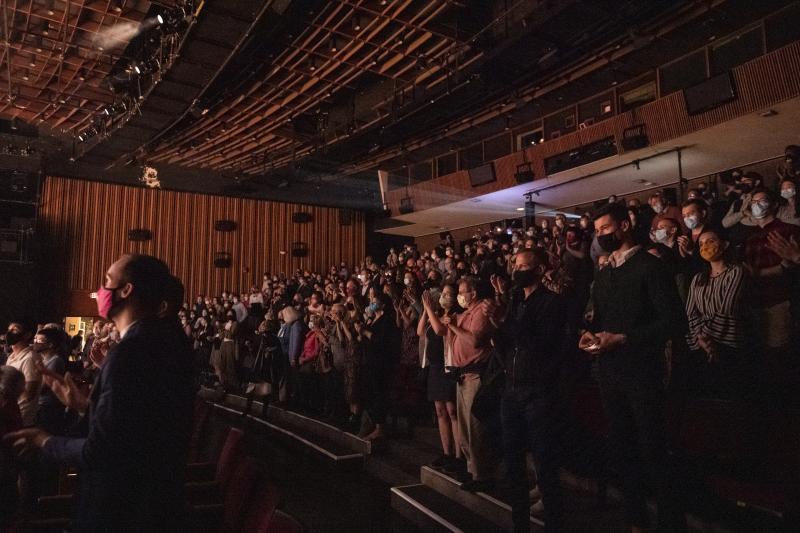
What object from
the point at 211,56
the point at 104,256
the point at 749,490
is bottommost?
the point at 749,490

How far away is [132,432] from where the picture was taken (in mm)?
1261

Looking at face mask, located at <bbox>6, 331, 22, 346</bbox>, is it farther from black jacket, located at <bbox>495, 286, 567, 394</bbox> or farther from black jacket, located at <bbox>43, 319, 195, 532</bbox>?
black jacket, located at <bbox>495, 286, 567, 394</bbox>

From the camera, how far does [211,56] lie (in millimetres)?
7027

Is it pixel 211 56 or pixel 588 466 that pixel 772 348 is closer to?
pixel 588 466

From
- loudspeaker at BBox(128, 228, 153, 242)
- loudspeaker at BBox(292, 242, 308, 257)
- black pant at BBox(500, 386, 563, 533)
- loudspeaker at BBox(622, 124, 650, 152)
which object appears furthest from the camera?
loudspeaker at BBox(292, 242, 308, 257)

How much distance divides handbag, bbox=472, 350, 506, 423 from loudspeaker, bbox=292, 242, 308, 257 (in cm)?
1269

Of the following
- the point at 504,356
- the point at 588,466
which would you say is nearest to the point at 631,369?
the point at 504,356

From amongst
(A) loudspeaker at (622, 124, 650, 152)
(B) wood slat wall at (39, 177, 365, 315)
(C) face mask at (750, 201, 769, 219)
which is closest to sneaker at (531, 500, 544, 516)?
(C) face mask at (750, 201, 769, 219)

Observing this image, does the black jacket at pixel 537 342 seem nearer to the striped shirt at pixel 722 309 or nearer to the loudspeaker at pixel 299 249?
the striped shirt at pixel 722 309

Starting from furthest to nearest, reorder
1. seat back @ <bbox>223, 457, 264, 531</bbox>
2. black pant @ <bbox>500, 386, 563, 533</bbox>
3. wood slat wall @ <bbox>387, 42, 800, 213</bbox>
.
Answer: wood slat wall @ <bbox>387, 42, 800, 213</bbox>, black pant @ <bbox>500, 386, 563, 533</bbox>, seat back @ <bbox>223, 457, 264, 531</bbox>

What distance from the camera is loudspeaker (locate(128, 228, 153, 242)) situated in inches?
517

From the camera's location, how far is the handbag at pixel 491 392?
267cm

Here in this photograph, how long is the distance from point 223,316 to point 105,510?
8.66 meters

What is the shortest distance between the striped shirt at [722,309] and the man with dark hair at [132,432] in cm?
247
